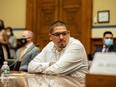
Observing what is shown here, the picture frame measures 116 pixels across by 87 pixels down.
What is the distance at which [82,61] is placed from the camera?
3.15 m

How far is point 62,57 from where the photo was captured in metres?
3.17

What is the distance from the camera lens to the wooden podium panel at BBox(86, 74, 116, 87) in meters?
0.96

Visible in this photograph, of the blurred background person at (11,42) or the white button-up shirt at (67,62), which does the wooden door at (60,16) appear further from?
the white button-up shirt at (67,62)

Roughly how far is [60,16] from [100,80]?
21.8 ft

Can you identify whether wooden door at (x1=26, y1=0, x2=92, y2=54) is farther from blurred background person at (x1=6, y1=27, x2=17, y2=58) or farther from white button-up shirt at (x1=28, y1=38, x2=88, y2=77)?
white button-up shirt at (x1=28, y1=38, x2=88, y2=77)

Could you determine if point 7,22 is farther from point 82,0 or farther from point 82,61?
point 82,61

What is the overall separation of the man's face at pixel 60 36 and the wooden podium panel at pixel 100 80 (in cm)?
239

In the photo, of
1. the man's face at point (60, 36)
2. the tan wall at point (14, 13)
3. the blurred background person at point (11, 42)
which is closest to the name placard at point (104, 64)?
the man's face at point (60, 36)

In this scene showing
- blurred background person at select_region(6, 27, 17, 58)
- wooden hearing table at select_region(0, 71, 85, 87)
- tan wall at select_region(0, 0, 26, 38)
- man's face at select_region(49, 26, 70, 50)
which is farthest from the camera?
tan wall at select_region(0, 0, 26, 38)

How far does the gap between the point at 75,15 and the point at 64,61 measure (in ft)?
14.4

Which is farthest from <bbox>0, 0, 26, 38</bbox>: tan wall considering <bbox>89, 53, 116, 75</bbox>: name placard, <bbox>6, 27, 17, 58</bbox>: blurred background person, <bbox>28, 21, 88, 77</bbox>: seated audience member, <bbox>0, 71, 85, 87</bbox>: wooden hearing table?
<bbox>89, 53, 116, 75</bbox>: name placard

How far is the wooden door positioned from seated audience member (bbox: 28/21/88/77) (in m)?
3.49

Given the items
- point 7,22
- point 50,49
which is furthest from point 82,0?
point 50,49

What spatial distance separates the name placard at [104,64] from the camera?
96 cm
